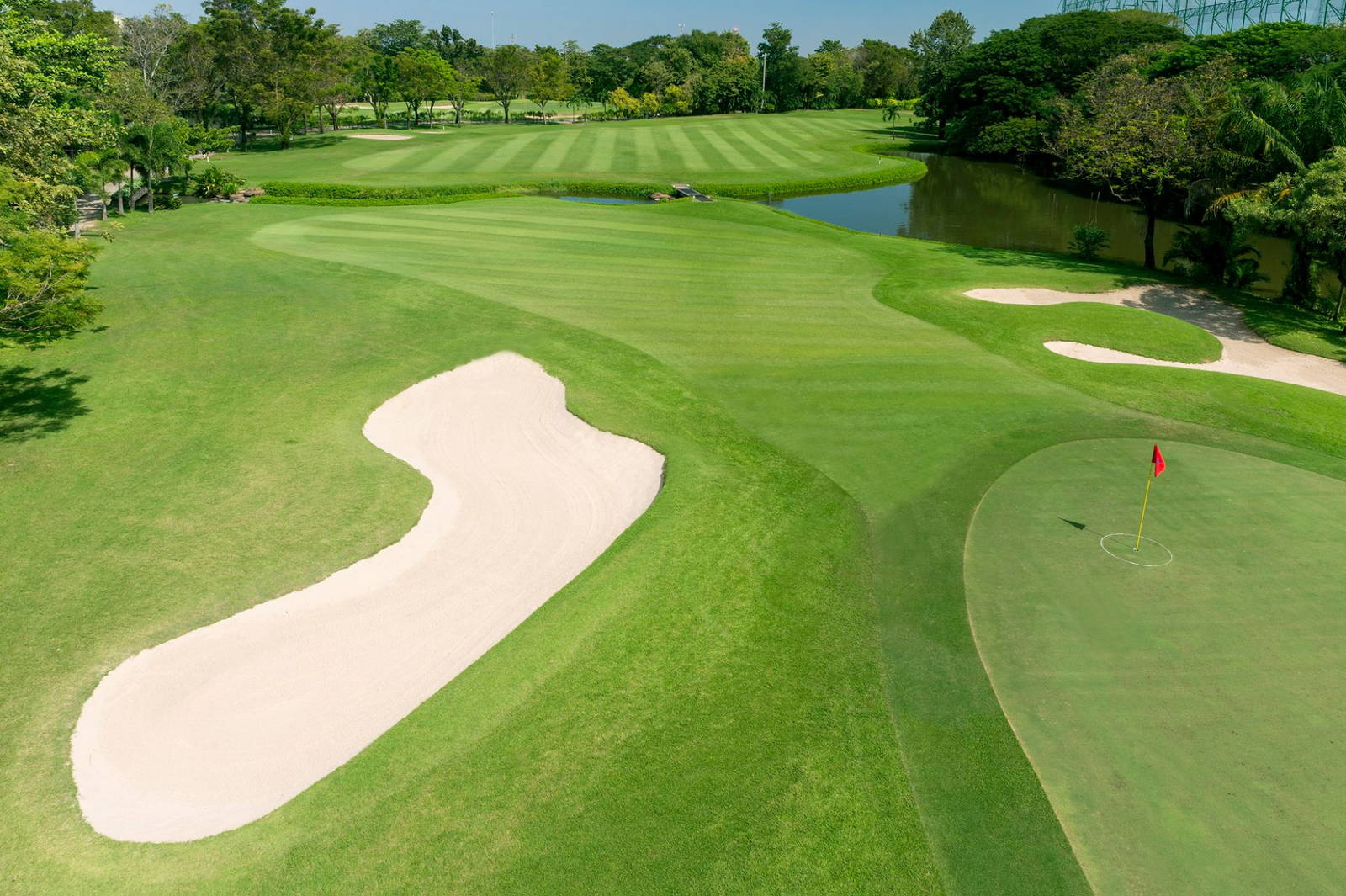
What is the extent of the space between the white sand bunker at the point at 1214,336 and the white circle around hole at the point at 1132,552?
11.7 meters

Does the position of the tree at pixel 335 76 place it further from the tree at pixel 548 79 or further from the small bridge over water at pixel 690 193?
the small bridge over water at pixel 690 193

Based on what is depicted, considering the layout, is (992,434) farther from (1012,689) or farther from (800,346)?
(1012,689)

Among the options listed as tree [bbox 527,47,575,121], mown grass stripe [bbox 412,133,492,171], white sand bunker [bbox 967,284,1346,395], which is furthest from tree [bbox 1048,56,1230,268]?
tree [bbox 527,47,575,121]

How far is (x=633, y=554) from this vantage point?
13.9 m

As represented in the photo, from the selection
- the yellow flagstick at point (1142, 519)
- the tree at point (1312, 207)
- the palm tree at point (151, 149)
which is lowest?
the yellow flagstick at point (1142, 519)

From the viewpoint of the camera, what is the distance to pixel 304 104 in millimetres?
68062

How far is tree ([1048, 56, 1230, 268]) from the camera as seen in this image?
35.4 metres

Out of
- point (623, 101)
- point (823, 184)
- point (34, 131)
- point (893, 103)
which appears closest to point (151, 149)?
point (34, 131)

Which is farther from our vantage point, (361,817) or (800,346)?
(800,346)

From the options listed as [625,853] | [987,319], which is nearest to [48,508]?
[625,853]

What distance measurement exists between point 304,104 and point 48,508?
214ft

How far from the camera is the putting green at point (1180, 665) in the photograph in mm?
8414

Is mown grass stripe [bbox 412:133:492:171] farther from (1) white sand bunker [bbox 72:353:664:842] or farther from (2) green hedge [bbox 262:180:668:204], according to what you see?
(1) white sand bunker [bbox 72:353:664:842]

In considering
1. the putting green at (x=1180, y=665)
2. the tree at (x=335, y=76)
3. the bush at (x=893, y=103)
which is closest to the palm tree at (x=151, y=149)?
the tree at (x=335, y=76)
